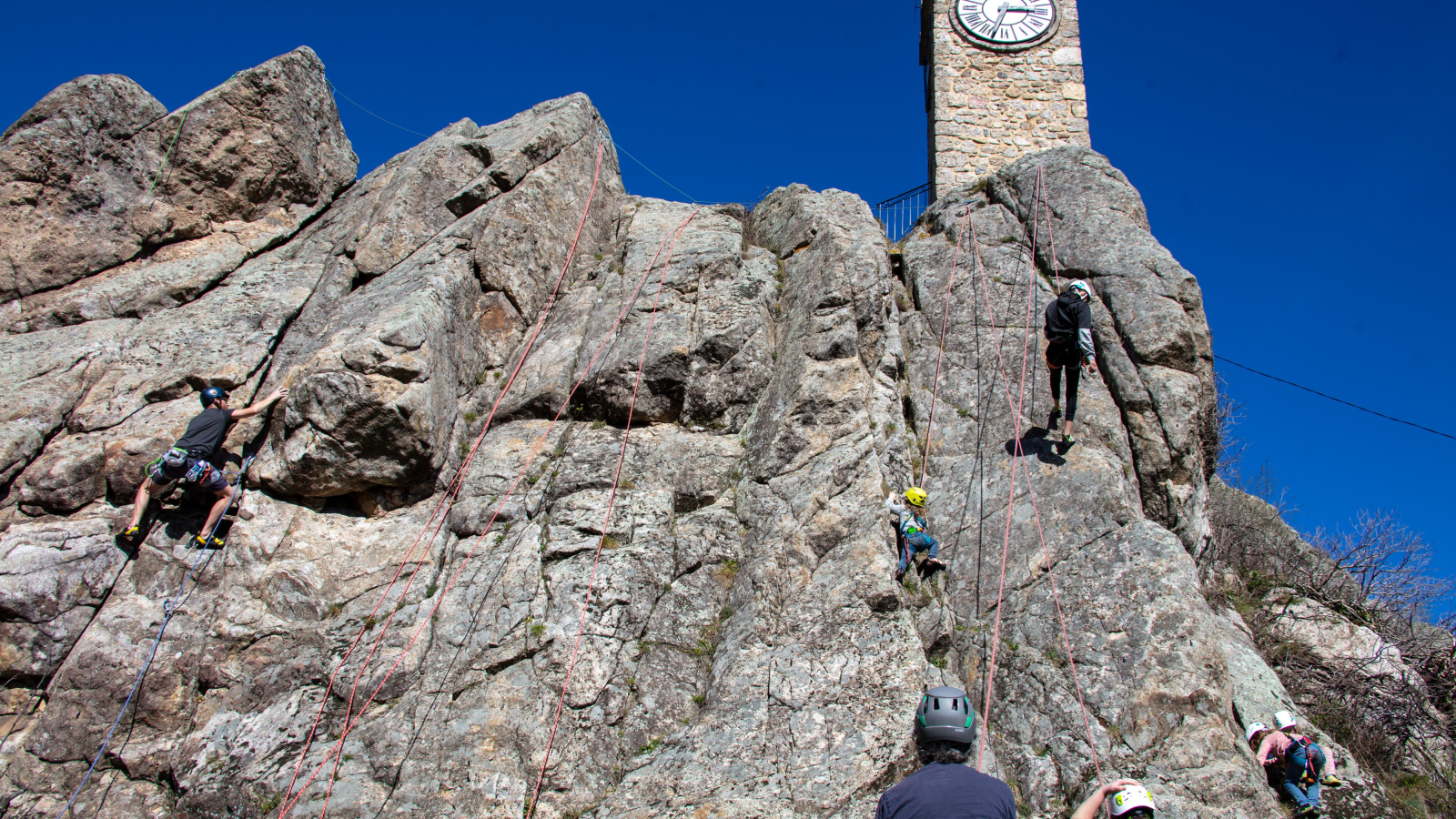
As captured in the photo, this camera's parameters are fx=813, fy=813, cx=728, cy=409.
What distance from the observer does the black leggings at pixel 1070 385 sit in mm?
8695

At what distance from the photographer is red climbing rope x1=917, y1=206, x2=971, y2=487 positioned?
9203 millimetres

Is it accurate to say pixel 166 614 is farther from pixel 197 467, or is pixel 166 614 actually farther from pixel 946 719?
pixel 946 719

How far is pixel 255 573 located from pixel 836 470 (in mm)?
6030

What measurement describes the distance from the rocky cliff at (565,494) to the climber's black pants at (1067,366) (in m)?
0.49

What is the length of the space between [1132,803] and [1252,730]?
4.47 metres

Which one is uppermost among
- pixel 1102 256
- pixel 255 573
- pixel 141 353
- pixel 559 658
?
Answer: pixel 1102 256

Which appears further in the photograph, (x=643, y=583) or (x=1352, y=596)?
(x=1352, y=596)

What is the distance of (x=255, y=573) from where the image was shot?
27.2 ft

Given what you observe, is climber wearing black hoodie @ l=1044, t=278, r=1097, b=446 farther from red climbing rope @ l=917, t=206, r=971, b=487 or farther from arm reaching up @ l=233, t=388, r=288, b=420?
arm reaching up @ l=233, t=388, r=288, b=420

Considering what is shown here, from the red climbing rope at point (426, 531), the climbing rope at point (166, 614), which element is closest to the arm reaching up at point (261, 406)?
the climbing rope at point (166, 614)

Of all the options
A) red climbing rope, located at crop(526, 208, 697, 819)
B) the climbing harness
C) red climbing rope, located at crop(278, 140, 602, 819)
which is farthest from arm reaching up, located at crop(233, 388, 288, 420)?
the climbing harness

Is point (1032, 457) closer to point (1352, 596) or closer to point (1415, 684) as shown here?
point (1415, 684)

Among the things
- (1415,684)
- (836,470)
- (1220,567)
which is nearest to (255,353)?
(836,470)

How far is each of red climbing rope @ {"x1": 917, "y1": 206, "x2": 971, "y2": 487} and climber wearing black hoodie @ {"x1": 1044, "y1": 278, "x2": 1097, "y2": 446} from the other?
133 cm
